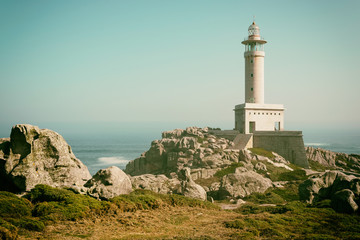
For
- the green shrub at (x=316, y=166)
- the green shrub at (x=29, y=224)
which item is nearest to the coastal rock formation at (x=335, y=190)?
the green shrub at (x=29, y=224)

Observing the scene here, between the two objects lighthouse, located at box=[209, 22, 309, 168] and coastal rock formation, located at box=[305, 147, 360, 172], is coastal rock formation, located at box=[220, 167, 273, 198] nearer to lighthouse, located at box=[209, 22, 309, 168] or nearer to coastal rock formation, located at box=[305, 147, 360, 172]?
lighthouse, located at box=[209, 22, 309, 168]

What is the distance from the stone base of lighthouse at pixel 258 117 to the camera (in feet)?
176

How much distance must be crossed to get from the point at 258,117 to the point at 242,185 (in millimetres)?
22859

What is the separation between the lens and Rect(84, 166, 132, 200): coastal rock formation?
20.9 m

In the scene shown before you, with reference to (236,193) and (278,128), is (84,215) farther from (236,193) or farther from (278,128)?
(278,128)

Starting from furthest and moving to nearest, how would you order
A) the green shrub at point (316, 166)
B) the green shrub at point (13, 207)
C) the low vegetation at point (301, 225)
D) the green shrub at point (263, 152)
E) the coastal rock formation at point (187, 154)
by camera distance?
the green shrub at point (316, 166), the green shrub at point (263, 152), the coastal rock formation at point (187, 154), the low vegetation at point (301, 225), the green shrub at point (13, 207)

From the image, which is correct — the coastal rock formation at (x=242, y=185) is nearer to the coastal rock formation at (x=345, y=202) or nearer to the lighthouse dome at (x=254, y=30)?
the coastal rock formation at (x=345, y=202)

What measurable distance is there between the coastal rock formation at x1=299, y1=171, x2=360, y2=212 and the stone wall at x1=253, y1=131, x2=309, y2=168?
75.1 feet

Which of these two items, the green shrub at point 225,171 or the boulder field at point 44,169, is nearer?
the boulder field at point 44,169

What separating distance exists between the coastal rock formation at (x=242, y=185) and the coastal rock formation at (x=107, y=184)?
1255 cm

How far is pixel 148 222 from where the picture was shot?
18.0 meters

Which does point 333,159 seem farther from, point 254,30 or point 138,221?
point 138,221

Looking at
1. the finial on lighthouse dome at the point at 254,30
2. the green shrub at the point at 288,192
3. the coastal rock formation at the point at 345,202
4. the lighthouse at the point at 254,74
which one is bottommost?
the green shrub at the point at 288,192

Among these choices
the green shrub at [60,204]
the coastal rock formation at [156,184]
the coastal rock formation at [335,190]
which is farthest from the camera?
the coastal rock formation at [156,184]
